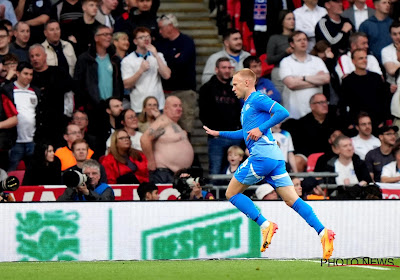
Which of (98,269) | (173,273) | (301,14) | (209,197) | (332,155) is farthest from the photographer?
(301,14)

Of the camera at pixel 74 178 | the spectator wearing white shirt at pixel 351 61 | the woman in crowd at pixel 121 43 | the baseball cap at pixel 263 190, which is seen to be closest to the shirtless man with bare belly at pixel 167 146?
the woman in crowd at pixel 121 43

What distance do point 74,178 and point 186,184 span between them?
1.60 metres

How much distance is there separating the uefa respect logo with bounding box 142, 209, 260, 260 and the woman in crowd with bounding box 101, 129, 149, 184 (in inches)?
96.0

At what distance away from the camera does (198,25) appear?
1895cm

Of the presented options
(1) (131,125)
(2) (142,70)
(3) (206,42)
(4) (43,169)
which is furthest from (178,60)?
(4) (43,169)

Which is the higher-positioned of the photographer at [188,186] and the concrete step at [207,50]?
the concrete step at [207,50]

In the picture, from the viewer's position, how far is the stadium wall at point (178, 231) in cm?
1197

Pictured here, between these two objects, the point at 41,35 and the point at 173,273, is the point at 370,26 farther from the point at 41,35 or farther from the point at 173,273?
the point at 173,273

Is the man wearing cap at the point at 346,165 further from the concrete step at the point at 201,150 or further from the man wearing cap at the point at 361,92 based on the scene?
the concrete step at the point at 201,150

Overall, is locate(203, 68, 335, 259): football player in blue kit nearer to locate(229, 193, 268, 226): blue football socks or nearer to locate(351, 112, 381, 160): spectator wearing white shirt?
locate(229, 193, 268, 226): blue football socks

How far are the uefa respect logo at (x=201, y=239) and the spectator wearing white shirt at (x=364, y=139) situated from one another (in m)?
4.34

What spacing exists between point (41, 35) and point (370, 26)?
231 inches

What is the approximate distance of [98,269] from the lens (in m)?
10.2

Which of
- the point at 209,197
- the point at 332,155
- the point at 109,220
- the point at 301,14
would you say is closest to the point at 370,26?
the point at 301,14
